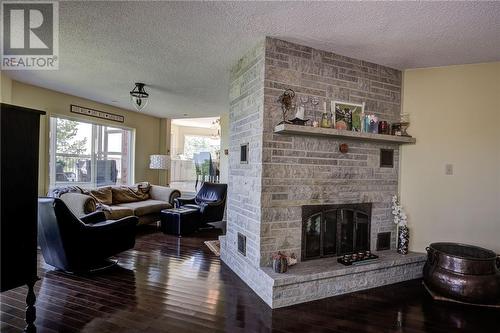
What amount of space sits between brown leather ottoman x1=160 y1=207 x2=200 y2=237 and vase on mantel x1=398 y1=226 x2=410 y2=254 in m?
3.40

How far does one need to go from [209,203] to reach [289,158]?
3.07 meters

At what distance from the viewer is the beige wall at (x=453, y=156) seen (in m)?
3.28

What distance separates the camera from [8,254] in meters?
1.85

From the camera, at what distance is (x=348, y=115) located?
331 centimetres

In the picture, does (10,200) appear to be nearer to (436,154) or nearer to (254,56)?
(254,56)

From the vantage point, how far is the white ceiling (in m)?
2.27

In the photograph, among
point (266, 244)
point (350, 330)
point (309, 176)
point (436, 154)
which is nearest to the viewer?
point (350, 330)

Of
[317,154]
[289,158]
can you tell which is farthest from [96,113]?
[317,154]

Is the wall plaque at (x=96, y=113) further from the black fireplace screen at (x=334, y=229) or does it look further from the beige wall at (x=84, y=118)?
the black fireplace screen at (x=334, y=229)

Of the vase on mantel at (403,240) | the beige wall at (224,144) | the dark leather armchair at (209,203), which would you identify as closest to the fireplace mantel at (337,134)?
the vase on mantel at (403,240)

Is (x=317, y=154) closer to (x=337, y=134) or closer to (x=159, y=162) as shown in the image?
(x=337, y=134)

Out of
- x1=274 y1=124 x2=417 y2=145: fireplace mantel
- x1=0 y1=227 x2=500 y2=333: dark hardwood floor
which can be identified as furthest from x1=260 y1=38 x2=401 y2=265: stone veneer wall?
x1=0 y1=227 x2=500 y2=333: dark hardwood floor

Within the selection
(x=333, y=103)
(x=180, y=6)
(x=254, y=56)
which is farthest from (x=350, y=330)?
(x=180, y=6)

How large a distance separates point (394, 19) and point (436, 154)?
1.91 m
